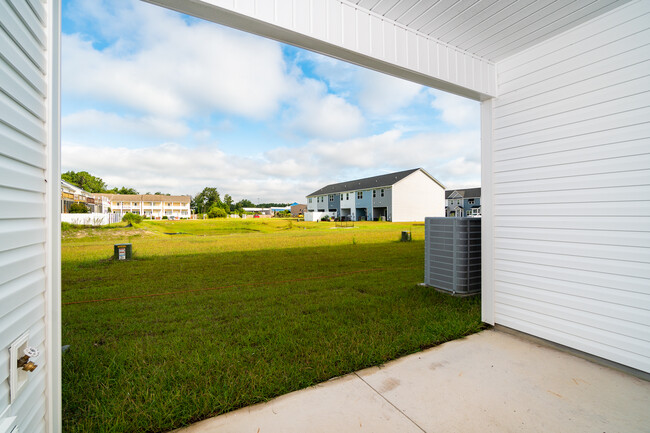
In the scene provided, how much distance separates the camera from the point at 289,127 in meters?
19.2

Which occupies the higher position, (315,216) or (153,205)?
(153,205)

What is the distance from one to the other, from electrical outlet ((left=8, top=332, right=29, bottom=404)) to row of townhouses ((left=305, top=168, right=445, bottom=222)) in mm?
32262

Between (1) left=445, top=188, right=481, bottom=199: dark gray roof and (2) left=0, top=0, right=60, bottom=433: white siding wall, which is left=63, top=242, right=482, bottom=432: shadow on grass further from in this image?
(1) left=445, top=188, right=481, bottom=199: dark gray roof

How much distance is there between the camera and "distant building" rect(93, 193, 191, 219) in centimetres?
4681

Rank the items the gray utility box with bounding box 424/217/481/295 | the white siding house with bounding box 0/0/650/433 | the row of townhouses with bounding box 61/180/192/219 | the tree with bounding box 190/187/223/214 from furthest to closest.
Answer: the tree with bounding box 190/187/223/214 → the row of townhouses with bounding box 61/180/192/219 → the gray utility box with bounding box 424/217/481/295 → the white siding house with bounding box 0/0/650/433

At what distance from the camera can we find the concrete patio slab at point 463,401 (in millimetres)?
1886

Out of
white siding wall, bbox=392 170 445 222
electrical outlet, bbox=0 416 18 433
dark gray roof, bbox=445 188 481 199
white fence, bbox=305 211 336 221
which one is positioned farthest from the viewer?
dark gray roof, bbox=445 188 481 199

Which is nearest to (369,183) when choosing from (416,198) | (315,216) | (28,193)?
(416,198)

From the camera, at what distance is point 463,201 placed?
4069cm

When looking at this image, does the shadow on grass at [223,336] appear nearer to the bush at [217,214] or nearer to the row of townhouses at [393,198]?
the row of townhouses at [393,198]

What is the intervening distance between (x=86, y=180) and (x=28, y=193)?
5881 centimetres

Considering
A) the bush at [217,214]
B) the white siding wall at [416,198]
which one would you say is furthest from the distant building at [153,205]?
the white siding wall at [416,198]

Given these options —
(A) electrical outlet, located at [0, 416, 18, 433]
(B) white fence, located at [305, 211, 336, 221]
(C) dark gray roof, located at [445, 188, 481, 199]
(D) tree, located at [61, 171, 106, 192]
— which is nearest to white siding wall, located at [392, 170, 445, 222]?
(C) dark gray roof, located at [445, 188, 481, 199]

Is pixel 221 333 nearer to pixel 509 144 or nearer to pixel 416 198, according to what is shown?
pixel 509 144
